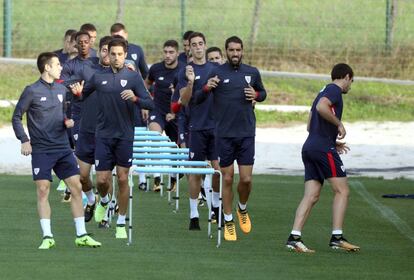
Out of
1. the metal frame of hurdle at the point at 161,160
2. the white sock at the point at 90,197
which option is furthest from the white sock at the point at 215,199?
the white sock at the point at 90,197

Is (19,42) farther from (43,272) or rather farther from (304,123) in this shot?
(43,272)

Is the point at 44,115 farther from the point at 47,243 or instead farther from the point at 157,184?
the point at 157,184

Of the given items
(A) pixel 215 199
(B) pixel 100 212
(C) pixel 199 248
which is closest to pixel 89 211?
(B) pixel 100 212

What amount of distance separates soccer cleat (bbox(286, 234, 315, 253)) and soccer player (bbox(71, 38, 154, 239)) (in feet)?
6.29

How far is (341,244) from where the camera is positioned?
15.4 m

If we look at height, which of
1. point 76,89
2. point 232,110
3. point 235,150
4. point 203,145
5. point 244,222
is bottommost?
point 244,222

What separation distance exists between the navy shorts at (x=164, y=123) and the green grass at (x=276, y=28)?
1275cm

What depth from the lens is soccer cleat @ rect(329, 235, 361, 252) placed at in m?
15.3

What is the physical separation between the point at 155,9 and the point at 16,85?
445cm

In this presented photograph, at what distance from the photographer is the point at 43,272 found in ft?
43.8

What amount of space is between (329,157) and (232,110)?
156cm

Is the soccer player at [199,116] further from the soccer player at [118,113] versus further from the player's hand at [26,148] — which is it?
the player's hand at [26,148]

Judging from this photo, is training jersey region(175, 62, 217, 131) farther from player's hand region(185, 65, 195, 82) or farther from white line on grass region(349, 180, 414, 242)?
white line on grass region(349, 180, 414, 242)

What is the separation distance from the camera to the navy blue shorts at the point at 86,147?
1798 cm
